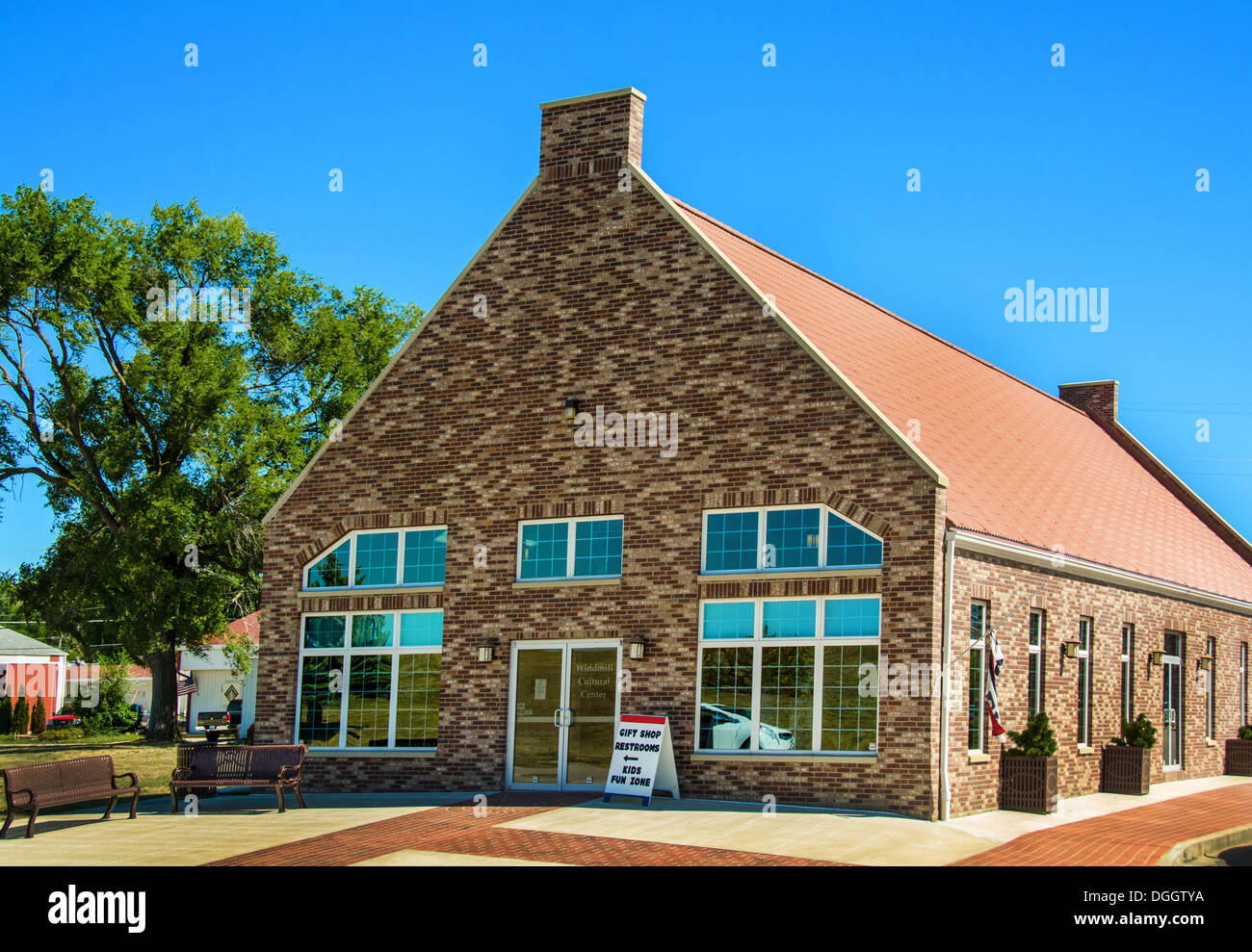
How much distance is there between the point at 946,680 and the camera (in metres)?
17.0

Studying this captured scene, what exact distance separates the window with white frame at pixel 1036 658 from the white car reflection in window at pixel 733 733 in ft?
14.2

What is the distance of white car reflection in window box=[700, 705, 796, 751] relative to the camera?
18000 mm

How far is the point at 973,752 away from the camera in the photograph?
17875 mm

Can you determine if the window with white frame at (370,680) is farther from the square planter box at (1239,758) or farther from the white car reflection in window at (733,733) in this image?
the square planter box at (1239,758)

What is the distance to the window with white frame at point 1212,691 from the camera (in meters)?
27.0

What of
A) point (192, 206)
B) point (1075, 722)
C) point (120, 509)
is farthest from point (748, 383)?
point (192, 206)

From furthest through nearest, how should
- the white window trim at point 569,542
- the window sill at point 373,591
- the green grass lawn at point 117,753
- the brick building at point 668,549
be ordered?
the green grass lawn at point 117,753
the window sill at point 373,591
the white window trim at point 569,542
the brick building at point 668,549

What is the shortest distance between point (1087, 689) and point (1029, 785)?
13.7 feet

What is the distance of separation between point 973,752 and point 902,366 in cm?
743

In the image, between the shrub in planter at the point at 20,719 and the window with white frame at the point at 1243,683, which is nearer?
the window with white frame at the point at 1243,683

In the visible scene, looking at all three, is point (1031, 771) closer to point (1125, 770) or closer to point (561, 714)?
point (1125, 770)

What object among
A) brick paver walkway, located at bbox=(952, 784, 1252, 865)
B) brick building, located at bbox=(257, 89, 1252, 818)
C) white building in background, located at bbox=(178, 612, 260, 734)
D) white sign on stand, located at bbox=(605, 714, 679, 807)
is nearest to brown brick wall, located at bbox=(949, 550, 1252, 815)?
brick building, located at bbox=(257, 89, 1252, 818)

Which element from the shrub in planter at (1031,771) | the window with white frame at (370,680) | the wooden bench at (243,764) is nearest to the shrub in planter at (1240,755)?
the shrub in planter at (1031,771)
